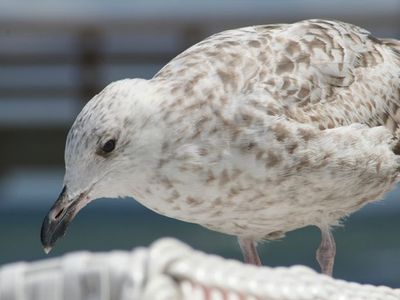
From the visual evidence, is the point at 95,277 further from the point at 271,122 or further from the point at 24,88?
the point at 24,88

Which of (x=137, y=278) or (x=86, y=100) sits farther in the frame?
(x=86, y=100)

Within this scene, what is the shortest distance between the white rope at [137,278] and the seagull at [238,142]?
5.62ft

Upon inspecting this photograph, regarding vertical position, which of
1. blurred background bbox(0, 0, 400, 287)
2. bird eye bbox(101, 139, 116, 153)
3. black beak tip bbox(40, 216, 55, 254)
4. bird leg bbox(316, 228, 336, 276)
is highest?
bird eye bbox(101, 139, 116, 153)

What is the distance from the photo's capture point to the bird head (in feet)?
9.89

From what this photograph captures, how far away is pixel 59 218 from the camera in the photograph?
3.07m

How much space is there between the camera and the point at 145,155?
313 cm

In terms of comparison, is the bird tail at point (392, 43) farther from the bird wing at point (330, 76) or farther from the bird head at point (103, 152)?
the bird head at point (103, 152)

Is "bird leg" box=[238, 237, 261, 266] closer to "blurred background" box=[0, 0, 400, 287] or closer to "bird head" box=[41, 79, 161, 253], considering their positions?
"bird head" box=[41, 79, 161, 253]

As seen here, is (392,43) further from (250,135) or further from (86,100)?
(86,100)

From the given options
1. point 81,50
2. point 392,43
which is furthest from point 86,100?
point 392,43

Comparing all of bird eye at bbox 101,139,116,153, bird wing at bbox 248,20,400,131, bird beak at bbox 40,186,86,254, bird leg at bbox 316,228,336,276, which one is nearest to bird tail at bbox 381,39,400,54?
bird wing at bbox 248,20,400,131

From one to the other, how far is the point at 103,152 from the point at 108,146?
2cm

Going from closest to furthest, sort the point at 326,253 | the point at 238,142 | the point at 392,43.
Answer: the point at 238,142
the point at 326,253
the point at 392,43

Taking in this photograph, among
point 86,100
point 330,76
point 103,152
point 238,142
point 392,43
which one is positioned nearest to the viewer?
point 103,152
